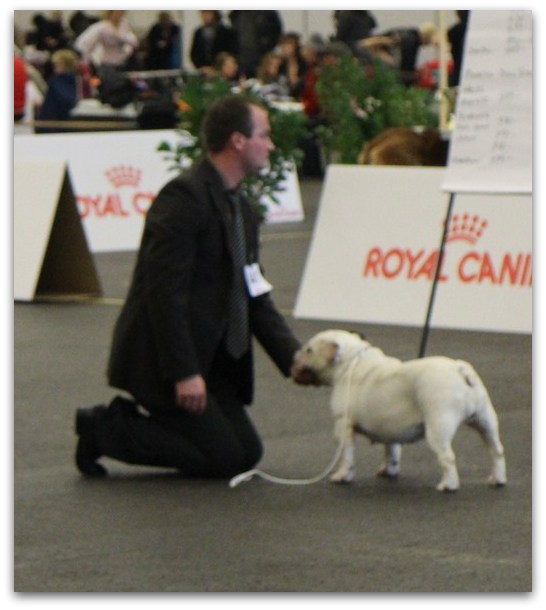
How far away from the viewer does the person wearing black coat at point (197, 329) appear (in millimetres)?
5992

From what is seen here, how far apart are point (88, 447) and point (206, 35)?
14522 millimetres

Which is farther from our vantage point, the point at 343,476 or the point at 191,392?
the point at 343,476

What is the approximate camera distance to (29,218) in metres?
11.3

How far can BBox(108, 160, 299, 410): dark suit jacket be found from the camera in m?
5.97

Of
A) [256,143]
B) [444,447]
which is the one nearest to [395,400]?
[444,447]

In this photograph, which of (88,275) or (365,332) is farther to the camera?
(88,275)

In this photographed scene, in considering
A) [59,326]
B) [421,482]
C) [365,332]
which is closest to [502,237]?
[365,332]

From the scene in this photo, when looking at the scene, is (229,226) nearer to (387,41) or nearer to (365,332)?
(365,332)

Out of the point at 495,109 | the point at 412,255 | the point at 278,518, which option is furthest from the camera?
the point at 412,255

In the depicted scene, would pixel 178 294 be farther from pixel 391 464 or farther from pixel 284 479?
pixel 391 464

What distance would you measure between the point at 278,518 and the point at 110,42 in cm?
1567

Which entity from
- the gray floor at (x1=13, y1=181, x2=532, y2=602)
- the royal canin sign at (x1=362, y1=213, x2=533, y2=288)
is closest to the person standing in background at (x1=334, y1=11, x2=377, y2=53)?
the royal canin sign at (x1=362, y1=213, x2=533, y2=288)

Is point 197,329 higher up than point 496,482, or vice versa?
point 197,329

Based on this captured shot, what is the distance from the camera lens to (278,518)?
5.70m
